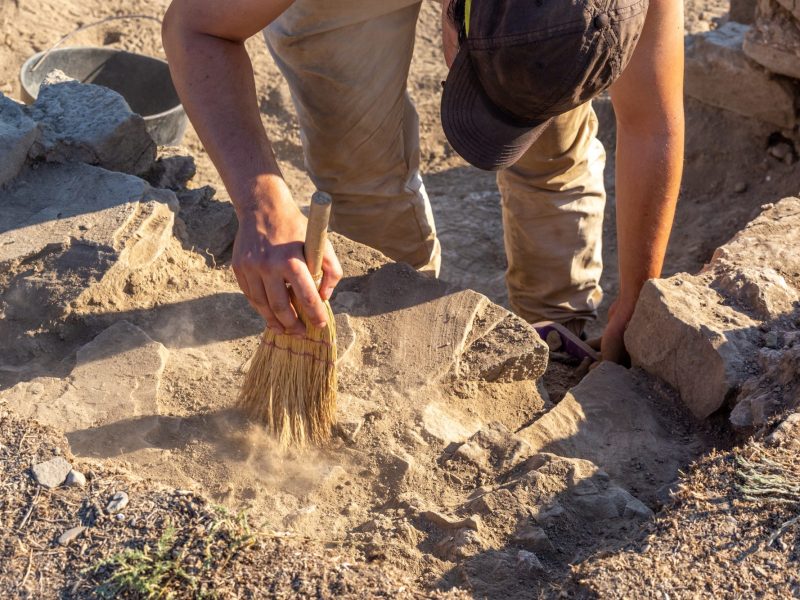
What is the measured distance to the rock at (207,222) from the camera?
335 centimetres

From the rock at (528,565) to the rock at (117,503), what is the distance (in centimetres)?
91

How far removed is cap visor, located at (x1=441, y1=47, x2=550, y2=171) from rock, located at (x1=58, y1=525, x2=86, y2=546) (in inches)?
51.9

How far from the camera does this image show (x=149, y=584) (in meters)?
1.90

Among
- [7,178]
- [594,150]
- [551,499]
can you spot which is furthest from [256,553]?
[594,150]

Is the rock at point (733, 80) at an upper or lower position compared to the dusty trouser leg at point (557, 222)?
upper

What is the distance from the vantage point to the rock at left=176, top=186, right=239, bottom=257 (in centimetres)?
335

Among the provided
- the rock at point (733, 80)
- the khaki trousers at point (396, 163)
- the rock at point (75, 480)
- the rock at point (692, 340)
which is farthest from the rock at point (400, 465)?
the rock at point (733, 80)

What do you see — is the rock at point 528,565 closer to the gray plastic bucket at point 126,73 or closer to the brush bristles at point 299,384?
the brush bristles at point 299,384

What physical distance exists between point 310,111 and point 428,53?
2864 millimetres

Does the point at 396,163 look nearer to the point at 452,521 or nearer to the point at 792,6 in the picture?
the point at 452,521

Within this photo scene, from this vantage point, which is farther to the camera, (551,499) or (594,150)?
(594,150)

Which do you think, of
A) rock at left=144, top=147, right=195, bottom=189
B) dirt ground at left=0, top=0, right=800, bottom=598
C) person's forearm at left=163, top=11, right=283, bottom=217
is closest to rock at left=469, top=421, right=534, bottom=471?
dirt ground at left=0, top=0, right=800, bottom=598

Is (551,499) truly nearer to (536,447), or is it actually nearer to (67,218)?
(536,447)

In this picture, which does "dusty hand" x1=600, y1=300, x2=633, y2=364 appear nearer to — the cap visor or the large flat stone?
the large flat stone
